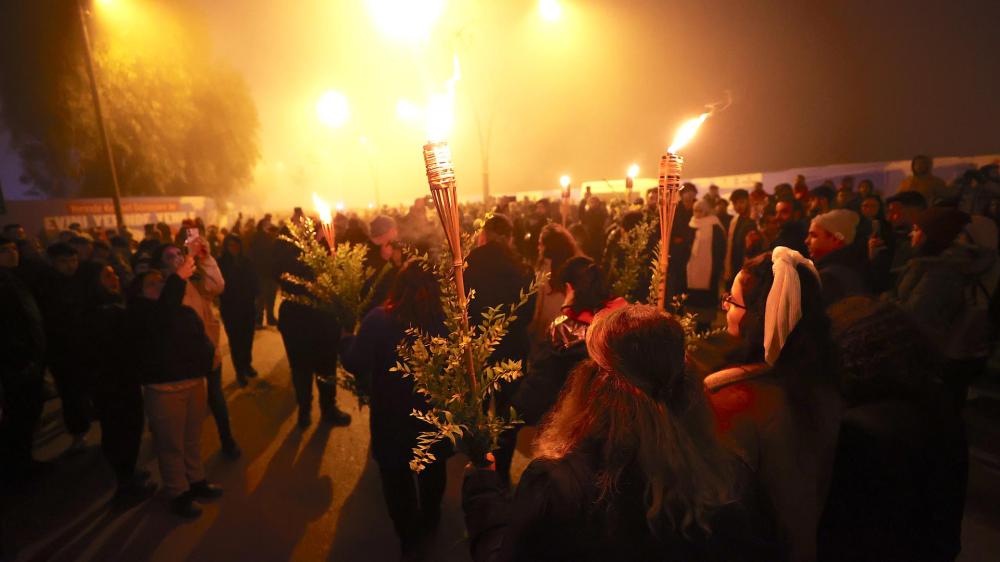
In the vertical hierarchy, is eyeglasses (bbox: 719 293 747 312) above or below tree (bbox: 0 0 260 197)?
below

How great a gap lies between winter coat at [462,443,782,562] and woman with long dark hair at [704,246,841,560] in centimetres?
45

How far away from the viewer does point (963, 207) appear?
7.62 metres

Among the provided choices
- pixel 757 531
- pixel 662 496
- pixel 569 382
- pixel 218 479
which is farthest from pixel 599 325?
pixel 218 479

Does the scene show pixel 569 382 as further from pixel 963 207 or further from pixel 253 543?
pixel 963 207

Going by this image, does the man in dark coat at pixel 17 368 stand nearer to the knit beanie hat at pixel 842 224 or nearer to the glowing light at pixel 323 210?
the glowing light at pixel 323 210

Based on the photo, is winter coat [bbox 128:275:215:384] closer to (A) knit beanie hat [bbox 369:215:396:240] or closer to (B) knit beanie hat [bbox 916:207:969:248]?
(A) knit beanie hat [bbox 369:215:396:240]

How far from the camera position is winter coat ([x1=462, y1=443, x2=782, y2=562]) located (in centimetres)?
118

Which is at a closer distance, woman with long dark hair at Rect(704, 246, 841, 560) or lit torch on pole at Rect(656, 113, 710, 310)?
woman with long dark hair at Rect(704, 246, 841, 560)

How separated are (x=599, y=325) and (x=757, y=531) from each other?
0.68m

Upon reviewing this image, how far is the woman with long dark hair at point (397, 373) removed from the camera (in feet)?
9.58

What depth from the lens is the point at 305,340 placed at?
5266 mm

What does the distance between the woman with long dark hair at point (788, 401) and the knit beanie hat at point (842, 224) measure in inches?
94.3

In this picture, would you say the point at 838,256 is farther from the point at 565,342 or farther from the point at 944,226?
the point at 565,342

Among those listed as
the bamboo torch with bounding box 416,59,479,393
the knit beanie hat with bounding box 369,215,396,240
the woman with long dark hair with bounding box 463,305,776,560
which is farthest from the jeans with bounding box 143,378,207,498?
the woman with long dark hair with bounding box 463,305,776,560
